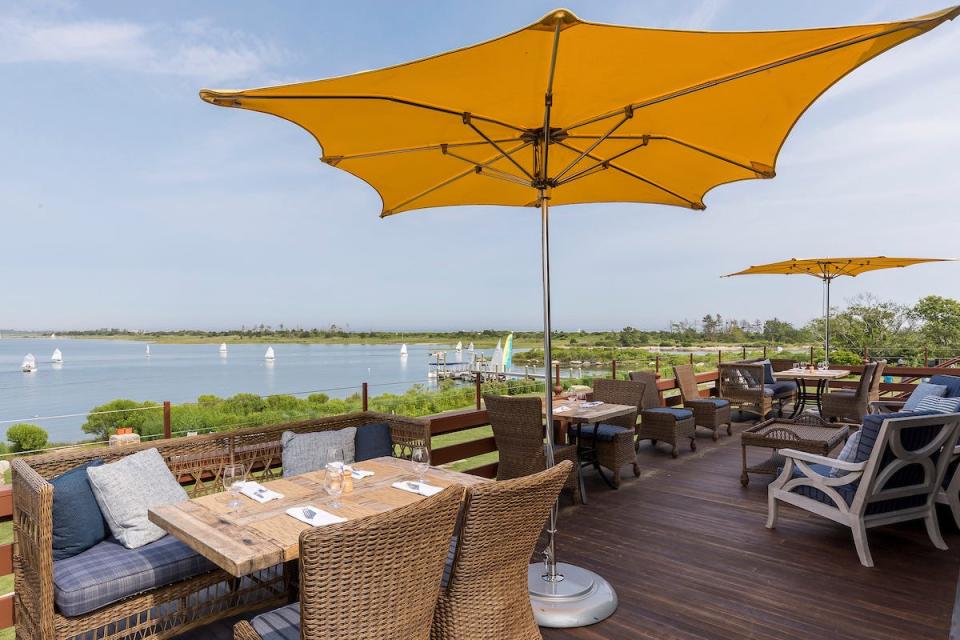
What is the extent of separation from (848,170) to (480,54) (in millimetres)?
16686

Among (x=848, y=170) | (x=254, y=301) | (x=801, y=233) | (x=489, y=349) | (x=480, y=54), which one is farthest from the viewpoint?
(x=254, y=301)

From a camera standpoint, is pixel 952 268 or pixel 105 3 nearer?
pixel 105 3

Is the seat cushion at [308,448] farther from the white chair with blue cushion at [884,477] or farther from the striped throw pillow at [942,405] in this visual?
the striped throw pillow at [942,405]

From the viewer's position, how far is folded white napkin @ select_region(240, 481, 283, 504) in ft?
8.46

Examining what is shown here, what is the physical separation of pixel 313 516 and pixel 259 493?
1.65 ft

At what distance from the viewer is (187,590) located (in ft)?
8.79

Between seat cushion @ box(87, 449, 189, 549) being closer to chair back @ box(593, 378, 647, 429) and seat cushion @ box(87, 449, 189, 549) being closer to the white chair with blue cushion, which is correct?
the white chair with blue cushion

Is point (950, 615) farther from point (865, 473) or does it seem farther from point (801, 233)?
point (801, 233)

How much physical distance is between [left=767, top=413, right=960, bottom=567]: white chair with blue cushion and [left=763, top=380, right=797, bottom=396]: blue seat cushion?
472 centimetres

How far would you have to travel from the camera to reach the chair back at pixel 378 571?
146cm

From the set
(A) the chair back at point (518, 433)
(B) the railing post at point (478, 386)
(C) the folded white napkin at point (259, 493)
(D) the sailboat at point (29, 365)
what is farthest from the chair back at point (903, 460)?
(D) the sailboat at point (29, 365)

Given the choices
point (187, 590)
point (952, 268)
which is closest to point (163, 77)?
point (187, 590)

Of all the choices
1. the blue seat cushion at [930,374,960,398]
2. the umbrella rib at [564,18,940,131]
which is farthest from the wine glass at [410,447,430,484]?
the blue seat cushion at [930,374,960,398]

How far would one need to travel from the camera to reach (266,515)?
92.8 inches
